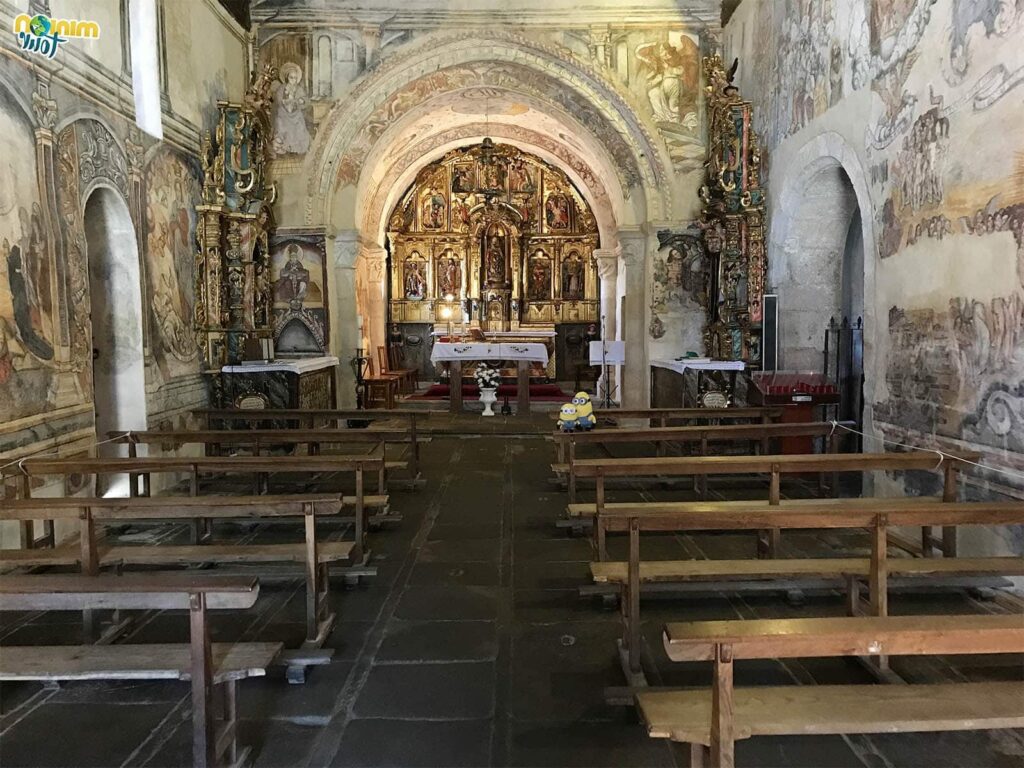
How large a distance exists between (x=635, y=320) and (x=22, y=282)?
996cm

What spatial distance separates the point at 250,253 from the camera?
34.3ft

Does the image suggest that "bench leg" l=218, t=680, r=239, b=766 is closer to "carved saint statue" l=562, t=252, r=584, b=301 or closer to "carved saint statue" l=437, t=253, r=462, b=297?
"carved saint statue" l=437, t=253, r=462, b=297

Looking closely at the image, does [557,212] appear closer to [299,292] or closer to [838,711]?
[299,292]

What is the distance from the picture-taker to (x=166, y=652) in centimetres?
289

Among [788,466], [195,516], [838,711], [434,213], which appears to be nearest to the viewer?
[838,711]

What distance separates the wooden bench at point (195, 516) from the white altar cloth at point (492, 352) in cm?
839

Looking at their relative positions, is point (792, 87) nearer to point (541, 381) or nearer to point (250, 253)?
point (250, 253)

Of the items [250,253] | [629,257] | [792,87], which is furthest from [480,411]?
[792,87]

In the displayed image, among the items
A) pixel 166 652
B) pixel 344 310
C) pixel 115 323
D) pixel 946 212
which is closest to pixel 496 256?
pixel 344 310

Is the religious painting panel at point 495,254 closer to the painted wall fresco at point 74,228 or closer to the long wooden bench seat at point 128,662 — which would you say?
the painted wall fresco at point 74,228

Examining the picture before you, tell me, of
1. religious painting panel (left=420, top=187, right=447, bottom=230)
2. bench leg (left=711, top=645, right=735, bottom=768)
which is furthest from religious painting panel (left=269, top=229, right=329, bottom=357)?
bench leg (left=711, top=645, right=735, bottom=768)

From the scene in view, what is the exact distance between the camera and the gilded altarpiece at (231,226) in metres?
9.73

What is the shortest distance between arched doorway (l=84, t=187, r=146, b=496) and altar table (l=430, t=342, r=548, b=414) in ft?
17.9

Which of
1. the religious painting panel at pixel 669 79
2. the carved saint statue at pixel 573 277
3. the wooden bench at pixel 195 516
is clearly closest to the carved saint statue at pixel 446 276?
the carved saint statue at pixel 573 277
